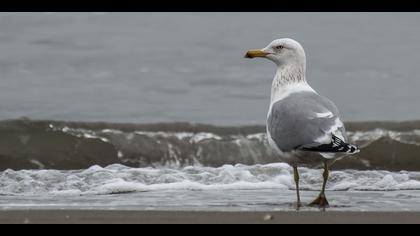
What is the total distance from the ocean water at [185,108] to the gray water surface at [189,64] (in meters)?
0.02

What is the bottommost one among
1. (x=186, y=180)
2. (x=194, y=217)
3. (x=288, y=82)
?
(x=186, y=180)

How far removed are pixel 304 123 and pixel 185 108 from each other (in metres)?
5.20

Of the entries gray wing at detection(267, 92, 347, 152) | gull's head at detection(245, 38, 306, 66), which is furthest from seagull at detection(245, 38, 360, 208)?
gull's head at detection(245, 38, 306, 66)

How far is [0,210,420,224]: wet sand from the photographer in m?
5.57

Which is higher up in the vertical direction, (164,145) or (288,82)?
(288,82)

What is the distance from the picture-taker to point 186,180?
26.0 ft

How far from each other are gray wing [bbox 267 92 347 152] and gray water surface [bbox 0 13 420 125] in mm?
4104

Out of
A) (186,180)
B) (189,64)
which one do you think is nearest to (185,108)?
(189,64)

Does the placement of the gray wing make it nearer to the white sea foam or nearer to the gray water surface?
the white sea foam

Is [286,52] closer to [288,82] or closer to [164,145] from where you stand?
[288,82]

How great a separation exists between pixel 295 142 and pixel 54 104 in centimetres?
542

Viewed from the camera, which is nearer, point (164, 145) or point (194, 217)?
point (194, 217)

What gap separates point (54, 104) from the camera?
11.5 meters

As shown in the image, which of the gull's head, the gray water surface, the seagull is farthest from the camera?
the gray water surface
